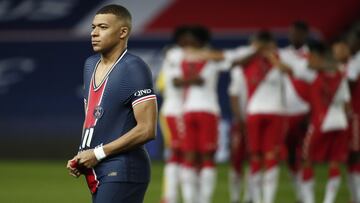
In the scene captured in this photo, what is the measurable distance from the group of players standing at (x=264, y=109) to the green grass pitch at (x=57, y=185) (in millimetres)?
1208

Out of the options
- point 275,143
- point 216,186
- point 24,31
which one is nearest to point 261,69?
point 275,143

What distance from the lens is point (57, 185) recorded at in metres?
15.8

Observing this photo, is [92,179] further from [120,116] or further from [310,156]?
[310,156]

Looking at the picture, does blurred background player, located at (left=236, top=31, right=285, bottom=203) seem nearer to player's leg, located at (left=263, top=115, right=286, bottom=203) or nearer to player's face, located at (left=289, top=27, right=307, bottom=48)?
player's leg, located at (left=263, top=115, right=286, bottom=203)

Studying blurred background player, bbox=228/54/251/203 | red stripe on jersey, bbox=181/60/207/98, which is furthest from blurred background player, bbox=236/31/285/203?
blurred background player, bbox=228/54/251/203

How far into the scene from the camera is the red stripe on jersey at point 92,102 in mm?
6613

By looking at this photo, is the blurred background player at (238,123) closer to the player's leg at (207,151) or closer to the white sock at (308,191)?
the player's leg at (207,151)

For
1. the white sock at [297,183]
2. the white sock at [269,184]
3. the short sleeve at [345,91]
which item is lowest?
the white sock at [297,183]

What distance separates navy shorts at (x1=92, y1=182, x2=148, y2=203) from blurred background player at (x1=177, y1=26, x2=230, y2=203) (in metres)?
5.80

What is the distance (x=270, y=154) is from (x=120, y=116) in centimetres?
589

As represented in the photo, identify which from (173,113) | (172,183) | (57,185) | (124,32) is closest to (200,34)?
(173,113)

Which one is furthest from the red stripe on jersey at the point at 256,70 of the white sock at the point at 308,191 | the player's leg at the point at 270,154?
the white sock at the point at 308,191

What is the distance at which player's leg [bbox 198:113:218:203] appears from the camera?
12336mm

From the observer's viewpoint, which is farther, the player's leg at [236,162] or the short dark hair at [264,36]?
the player's leg at [236,162]
